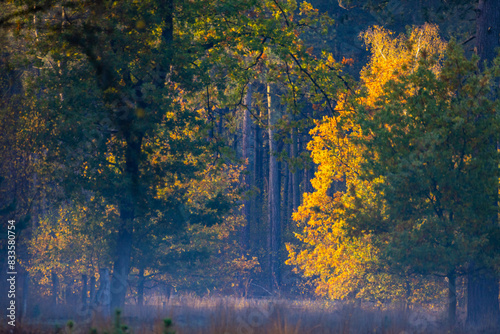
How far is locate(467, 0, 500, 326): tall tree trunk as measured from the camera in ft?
49.6

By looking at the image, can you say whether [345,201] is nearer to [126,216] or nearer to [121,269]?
[126,216]

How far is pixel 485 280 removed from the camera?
50.1 ft

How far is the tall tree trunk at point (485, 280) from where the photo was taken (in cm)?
1512

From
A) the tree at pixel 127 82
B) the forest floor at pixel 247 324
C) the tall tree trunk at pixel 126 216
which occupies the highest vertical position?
the tree at pixel 127 82

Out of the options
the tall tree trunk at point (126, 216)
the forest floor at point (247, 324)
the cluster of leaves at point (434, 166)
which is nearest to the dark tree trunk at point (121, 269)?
the tall tree trunk at point (126, 216)

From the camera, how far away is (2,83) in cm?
1558

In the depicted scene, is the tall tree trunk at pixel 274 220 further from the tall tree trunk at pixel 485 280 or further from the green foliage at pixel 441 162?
the green foliage at pixel 441 162

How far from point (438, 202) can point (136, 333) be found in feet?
25.7

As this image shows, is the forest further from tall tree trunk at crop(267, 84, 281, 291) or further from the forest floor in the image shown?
tall tree trunk at crop(267, 84, 281, 291)

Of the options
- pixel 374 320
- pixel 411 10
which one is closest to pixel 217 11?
pixel 374 320

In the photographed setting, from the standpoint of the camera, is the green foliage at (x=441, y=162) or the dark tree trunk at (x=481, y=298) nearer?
the green foliage at (x=441, y=162)

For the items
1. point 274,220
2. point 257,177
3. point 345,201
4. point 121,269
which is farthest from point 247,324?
point 257,177

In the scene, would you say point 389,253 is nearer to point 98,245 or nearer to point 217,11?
point 217,11

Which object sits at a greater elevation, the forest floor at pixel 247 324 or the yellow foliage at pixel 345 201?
the yellow foliage at pixel 345 201
